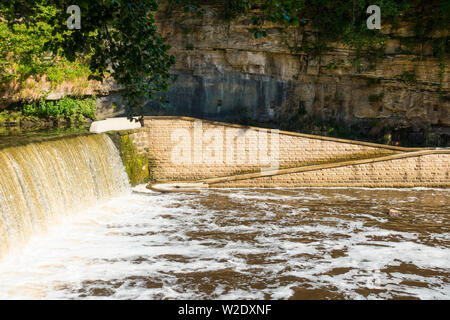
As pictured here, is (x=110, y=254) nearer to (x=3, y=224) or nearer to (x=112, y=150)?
(x=3, y=224)

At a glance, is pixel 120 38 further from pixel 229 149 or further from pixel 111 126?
pixel 229 149

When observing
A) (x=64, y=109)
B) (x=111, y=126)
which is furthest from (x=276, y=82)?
(x=64, y=109)

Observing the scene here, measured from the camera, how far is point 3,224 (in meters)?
7.13

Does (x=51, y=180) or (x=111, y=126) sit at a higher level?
(x=111, y=126)

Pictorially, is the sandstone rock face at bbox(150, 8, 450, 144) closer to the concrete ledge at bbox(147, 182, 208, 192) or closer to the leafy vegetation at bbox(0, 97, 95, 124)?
the leafy vegetation at bbox(0, 97, 95, 124)

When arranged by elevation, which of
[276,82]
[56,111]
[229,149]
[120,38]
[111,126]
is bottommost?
[229,149]

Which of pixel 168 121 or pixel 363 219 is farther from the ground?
pixel 168 121

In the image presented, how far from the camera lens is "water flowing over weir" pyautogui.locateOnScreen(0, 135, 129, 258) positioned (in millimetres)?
7496

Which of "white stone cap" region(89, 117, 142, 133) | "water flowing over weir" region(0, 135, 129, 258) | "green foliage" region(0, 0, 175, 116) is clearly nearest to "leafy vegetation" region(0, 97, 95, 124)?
"white stone cap" region(89, 117, 142, 133)

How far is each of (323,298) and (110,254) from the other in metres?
3.87

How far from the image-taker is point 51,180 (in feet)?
29.7

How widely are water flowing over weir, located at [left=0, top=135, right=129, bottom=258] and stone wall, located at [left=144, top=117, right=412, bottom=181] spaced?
198 centimetres

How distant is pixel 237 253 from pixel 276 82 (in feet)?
39.2

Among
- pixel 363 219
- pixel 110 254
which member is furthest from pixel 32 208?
pixel 363 219
